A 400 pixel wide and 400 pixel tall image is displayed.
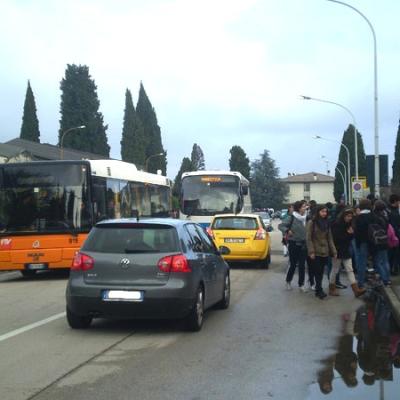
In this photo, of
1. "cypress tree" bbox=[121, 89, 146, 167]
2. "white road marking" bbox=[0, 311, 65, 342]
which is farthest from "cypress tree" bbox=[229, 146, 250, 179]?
"white road marking" bbox=[0, 311, 65, 342]

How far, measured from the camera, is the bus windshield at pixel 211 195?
26000mm

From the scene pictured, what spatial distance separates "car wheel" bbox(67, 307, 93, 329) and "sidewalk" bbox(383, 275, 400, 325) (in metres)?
4.28

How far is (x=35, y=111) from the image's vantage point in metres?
97.2

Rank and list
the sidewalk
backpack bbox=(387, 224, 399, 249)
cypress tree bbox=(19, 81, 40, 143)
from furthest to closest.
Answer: cypress tree bbox=(19, 81, 40, 143) → backpack bbox=(387, 224, 399, 249) → the sidewalk

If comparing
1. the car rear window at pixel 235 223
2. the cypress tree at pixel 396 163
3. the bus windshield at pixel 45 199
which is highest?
the cypress tree at pixel 396 163

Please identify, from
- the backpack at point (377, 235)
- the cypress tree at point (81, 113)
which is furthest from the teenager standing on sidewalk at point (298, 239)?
the cypress tree at point (81, 113)

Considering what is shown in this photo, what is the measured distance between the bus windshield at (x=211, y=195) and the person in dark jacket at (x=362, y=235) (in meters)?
13.1

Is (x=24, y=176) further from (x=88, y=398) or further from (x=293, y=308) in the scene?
(x=88, y=398)

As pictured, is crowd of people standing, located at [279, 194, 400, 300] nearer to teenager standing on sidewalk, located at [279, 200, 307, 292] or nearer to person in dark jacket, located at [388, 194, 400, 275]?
teenager standing on sidewalk, located at [279, 200, 307, 292]

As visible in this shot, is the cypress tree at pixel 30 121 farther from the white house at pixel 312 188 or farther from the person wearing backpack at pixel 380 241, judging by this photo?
the person wearing backpack at pixel 380 241

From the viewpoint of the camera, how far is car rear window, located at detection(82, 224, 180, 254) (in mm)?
8820

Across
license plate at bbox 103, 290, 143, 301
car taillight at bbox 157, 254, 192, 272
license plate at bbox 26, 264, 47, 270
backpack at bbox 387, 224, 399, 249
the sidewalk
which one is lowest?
the sidewalk

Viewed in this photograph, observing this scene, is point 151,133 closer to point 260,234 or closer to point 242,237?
point 260,234

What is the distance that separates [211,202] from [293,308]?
15106 millimetres
